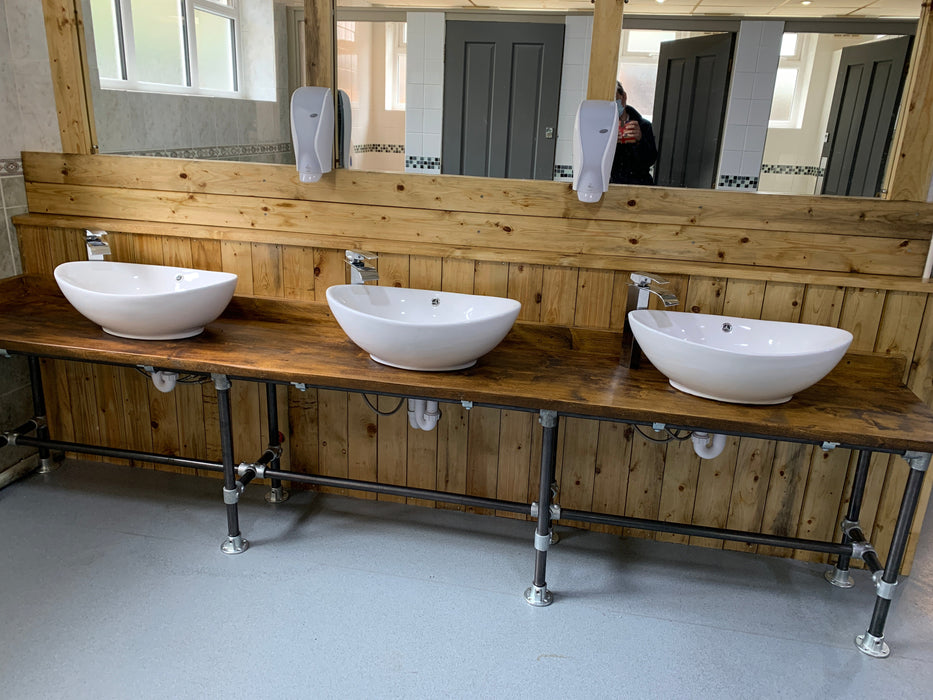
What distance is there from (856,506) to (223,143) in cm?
257

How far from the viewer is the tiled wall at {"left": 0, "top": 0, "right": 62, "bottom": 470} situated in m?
2.55

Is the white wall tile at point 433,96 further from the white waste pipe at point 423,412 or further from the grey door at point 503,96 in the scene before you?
the white waste pipe at point 423,412

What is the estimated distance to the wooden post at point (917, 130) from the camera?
2113mm

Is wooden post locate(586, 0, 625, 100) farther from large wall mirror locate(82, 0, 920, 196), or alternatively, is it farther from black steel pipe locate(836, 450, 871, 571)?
black steel pipe locate(836, 450, 871, 571)

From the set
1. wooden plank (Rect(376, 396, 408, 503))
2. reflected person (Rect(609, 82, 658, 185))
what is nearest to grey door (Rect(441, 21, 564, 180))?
reflected person (Rect(609, 82, 658, 185))

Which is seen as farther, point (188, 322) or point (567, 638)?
point (188, 322)

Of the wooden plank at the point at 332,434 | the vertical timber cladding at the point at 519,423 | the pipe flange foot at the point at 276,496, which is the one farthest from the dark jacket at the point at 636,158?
the pipe flange foot at the point at 276,496

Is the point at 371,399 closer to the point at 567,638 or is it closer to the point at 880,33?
the point at 567,638

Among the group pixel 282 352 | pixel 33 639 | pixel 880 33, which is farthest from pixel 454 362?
pixel 880 33

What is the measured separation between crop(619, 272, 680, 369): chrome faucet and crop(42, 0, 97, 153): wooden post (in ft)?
6.91

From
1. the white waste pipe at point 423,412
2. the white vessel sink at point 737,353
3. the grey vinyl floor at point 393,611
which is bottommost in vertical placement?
the grey vinyl floor at point 393,611

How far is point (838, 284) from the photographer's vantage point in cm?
222

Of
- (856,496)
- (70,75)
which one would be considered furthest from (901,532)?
(70,75)

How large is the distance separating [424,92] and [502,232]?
530mm
